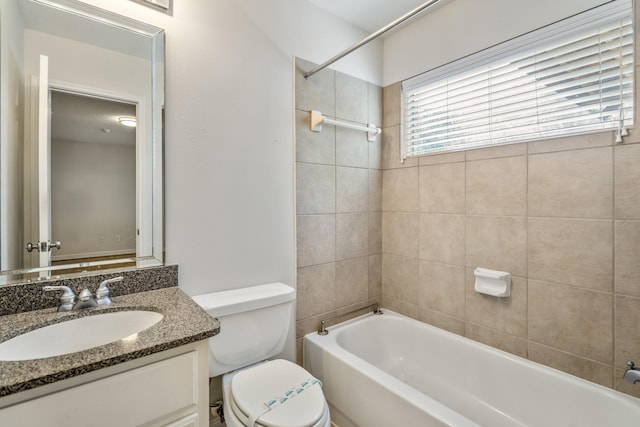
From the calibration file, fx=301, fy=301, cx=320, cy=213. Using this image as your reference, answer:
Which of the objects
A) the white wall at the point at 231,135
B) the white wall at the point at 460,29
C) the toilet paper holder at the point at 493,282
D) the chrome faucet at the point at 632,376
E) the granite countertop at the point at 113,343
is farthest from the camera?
the toilet paper holder at the point at 493,282

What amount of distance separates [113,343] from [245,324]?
0.65 metres

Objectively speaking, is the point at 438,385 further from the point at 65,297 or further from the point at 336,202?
the point at 65,297

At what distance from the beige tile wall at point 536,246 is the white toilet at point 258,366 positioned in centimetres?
107

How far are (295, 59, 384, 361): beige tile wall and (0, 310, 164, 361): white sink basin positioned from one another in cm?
94

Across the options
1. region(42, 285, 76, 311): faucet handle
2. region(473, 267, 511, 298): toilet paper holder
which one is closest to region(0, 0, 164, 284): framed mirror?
region(42, 285, 76, 311): faucet handle

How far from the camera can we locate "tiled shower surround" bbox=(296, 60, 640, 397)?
53.9 inches

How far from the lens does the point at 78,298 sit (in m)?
1.12

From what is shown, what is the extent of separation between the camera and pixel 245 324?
56.3 inches

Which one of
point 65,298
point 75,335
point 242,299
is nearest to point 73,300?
point 65,298

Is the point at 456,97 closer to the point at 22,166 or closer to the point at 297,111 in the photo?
the point at 297,111

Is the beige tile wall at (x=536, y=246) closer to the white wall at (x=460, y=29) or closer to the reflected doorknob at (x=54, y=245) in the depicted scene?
the white wall at (x=460, y=29)

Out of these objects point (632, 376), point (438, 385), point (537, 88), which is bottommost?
point (438, 385)

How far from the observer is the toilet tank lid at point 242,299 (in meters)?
1.35

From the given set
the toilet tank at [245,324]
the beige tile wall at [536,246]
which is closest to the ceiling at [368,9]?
the beige tile wall at [536,246]
